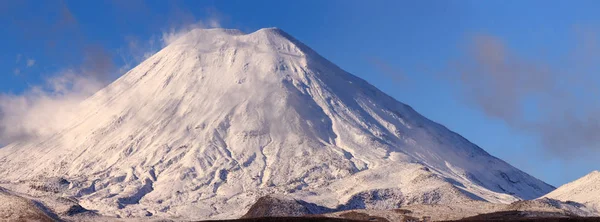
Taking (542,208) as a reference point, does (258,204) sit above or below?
below

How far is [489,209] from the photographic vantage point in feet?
494

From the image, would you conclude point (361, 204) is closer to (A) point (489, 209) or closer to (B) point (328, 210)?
(B) point (328, 210)

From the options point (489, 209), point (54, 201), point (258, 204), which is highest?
point (489, 209)

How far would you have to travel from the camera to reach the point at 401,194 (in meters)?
194

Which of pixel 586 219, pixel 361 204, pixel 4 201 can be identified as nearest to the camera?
pixel 586 219

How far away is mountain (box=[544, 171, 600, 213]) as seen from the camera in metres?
166

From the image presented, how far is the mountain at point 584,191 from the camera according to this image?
165900mm

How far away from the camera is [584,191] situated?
176 meters

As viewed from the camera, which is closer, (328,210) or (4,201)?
(4,201)

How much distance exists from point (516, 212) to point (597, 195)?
3369 centimetres

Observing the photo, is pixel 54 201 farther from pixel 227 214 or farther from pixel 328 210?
pixel 328 210

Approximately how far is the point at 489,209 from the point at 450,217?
16239mm

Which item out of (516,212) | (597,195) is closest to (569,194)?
(597,195)

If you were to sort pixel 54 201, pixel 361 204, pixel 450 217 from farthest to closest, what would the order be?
1. pixel 361 204
2. pixel 54 201
3. pixel 450 217
